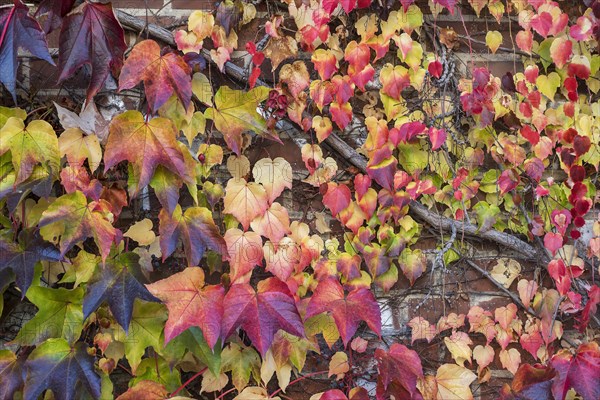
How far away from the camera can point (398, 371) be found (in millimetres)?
1455

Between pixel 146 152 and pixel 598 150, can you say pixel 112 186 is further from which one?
pixel 598 150

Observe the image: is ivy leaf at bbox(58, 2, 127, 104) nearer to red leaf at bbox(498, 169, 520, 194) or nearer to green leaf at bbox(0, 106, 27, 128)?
green leaf at bbox(0, 106, 27, 128)

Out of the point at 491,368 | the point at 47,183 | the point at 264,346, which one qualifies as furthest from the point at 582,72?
the point at 47,183

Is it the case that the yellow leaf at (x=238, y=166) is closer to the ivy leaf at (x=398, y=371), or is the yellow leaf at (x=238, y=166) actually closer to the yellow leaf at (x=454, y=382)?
the ivy leaf at (x=398, y=371)

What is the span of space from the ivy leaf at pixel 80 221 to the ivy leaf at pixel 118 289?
0.24ft

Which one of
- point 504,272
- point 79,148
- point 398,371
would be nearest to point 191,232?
point 79,148

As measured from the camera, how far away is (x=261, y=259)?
1466 millimetres

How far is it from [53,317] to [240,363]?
457mm

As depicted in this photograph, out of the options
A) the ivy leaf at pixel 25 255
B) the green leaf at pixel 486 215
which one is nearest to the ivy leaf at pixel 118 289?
the ivy leaf at pixel 25 255

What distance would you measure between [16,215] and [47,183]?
155mm

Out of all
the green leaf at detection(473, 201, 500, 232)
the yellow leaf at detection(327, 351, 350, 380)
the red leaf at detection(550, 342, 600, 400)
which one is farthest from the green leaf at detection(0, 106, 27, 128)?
the red leaf at detection(550, 342, 600, 400)

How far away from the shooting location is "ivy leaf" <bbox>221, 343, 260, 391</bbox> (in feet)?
4.92

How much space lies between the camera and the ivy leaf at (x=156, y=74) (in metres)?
1.36

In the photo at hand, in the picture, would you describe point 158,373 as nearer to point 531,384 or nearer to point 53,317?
point 53,317
